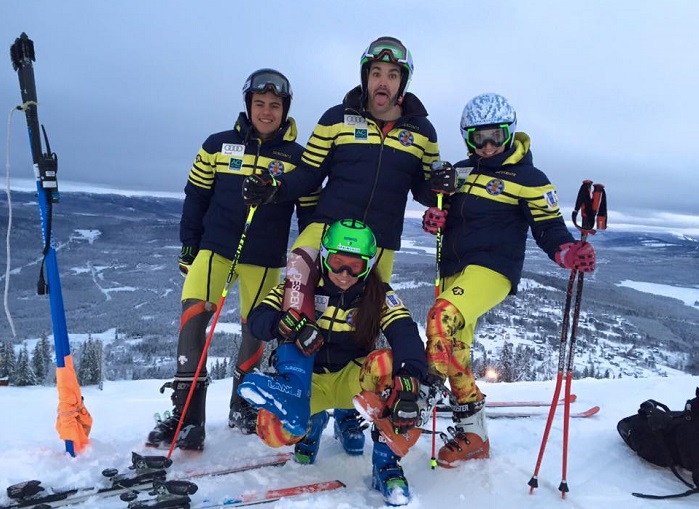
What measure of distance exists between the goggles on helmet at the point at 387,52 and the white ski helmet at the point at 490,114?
0.74 meters

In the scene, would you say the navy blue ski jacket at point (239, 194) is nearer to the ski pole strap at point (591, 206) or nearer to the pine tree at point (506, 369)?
the ski pole strap at point (591, 206)

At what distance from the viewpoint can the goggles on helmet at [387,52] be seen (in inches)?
161

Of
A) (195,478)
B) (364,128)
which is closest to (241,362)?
(195,478)

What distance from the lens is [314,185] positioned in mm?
4305

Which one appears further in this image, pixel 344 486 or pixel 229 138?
pixel 229 138

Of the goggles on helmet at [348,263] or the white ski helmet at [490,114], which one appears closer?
the goggles on helmet at [348,263]

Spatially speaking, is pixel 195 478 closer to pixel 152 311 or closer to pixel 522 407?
pixel 522 407

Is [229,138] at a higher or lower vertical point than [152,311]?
higher

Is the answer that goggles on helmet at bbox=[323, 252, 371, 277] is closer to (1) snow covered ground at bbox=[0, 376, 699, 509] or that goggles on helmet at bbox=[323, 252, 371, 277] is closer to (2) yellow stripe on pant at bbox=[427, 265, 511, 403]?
(2) yellow stripe on pant at bbox=[427, 265, 511, 403]

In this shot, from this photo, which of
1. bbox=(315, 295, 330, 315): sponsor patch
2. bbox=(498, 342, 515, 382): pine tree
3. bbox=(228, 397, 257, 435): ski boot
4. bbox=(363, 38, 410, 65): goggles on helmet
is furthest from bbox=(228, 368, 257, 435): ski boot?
bbox=(498, 342, 515, 382): pine tree

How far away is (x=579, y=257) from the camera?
338cm

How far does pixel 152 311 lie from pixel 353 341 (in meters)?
127

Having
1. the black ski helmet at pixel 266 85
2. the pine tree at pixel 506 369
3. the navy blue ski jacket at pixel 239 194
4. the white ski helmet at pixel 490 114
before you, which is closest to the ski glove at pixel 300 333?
the navy blue ski jacket at pixel 239 194

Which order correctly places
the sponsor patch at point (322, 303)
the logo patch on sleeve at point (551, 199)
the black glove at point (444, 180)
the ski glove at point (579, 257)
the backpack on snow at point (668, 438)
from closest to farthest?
1. the ski glove at point (579, 257)
2. the backpack on snow at point (668, 438)
3. the sponsor patch at point (322, 303)
4. the logo patch on sleeve at point (551, 199)
5. the black glove at point (444, 180)
